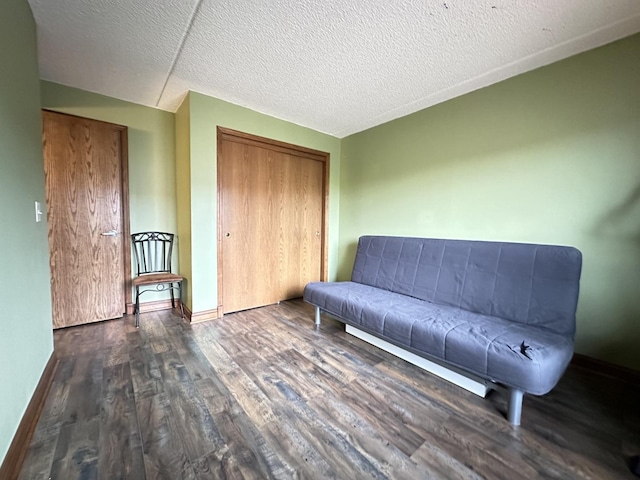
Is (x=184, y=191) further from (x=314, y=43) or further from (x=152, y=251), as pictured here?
(x=314, y=43)

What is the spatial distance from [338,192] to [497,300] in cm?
234

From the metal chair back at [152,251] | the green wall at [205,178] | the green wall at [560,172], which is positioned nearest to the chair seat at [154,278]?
the metal chair back at [152,251]

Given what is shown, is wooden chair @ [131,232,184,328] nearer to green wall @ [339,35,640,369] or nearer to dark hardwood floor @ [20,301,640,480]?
dark hardwood floor @ [20,301,640,480]

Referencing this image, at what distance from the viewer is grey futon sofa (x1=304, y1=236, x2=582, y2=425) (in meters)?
1.30

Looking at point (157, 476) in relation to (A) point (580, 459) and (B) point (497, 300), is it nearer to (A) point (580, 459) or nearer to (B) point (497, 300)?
(A) point (580, 459)

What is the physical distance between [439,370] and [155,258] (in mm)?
Answer: 2964

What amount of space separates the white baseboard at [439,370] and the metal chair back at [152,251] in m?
2.32

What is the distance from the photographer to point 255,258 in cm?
297

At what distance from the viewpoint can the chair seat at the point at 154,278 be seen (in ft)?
7.67

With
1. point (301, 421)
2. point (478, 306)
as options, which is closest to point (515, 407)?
point (478, 306)

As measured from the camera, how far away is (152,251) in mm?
2781

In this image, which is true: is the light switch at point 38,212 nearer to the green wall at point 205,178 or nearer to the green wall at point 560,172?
the green wall at point 205,178

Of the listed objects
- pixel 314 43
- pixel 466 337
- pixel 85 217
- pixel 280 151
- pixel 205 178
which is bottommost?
pixel 466 337

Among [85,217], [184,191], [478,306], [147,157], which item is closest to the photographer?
[478,306]
